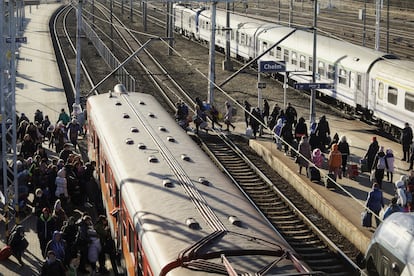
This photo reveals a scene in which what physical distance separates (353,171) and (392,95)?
21.8ft

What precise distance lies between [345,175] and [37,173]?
29.1 feet

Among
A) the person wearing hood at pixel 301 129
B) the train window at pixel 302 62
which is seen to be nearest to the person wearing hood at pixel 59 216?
the person wearing hood at pixel 301 129

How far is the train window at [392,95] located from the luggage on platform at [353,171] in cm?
617

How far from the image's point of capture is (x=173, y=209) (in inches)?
454

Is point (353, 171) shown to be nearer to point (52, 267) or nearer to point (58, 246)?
point (58, 246)

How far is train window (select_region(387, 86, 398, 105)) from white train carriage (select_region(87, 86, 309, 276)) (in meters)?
11.8

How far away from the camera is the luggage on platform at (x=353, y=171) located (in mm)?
22031

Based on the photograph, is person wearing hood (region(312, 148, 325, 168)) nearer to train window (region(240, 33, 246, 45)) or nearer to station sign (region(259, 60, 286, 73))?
station sign (region(259, 60, 286, 73))

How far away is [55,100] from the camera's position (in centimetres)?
3581

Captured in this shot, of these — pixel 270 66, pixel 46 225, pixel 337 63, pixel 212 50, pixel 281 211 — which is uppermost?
pixel 212 50

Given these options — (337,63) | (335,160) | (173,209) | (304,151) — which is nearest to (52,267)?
(173,209)

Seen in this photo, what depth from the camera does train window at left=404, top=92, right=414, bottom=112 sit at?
26.2 meters

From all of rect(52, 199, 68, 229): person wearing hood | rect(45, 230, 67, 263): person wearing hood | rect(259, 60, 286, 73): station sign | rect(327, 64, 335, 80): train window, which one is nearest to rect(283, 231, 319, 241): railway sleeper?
rect(52, 199, 68, 229): person wearing hood

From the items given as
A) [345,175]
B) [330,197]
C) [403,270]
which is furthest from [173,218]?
[345,175]
